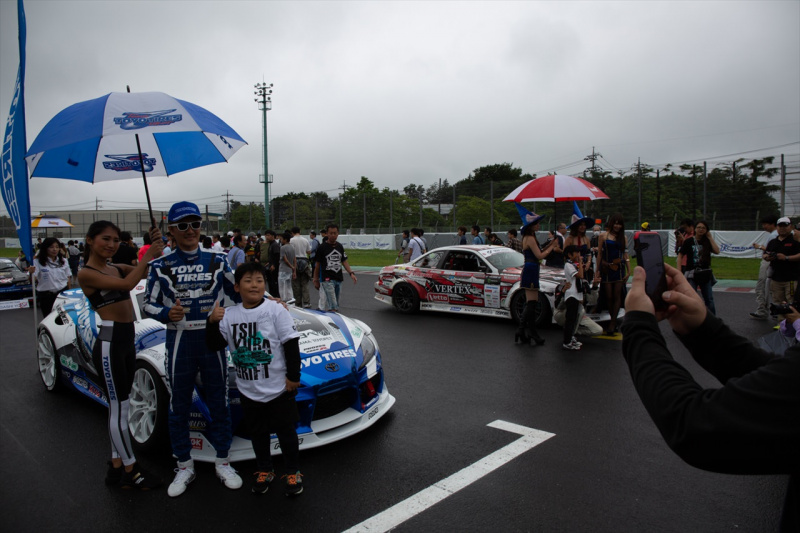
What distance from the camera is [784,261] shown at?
27.2 feet

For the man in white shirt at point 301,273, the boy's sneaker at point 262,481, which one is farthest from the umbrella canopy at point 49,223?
the boy's sneaker at point 262,481

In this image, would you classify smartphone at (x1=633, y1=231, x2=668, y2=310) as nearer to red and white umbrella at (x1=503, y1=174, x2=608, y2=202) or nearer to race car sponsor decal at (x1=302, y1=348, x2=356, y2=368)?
race car sponsor decal at (x1=302, y1=348, x2=356, y2=368)

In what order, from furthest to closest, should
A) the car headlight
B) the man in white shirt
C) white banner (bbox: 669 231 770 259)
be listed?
white banner (bbox: 669 231 770 259)
the man in white shirt
the car headlight

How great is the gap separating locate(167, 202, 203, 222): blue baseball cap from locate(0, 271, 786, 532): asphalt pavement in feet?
6.08

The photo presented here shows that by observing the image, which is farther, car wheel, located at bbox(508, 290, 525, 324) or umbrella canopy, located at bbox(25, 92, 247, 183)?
car wheel, located at bbox(508, 290, 525, 324)

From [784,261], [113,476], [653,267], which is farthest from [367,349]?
[784,261]

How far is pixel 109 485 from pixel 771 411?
3993 mm

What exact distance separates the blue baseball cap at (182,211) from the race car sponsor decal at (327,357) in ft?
4.51

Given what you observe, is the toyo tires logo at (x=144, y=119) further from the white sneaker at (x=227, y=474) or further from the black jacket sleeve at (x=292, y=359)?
the white sneaker at (x=227, y=474)

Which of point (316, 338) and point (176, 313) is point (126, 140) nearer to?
point (176, 313)

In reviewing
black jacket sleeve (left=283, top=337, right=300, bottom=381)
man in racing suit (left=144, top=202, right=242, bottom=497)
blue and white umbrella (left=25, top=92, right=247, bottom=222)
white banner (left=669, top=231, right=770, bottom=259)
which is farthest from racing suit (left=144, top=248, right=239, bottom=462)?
white banner (left=669, top=231, right=770, bottom=259)

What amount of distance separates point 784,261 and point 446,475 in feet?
24.9

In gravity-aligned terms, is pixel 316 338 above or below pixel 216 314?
below

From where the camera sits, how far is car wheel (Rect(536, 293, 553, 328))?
28.0 ft
